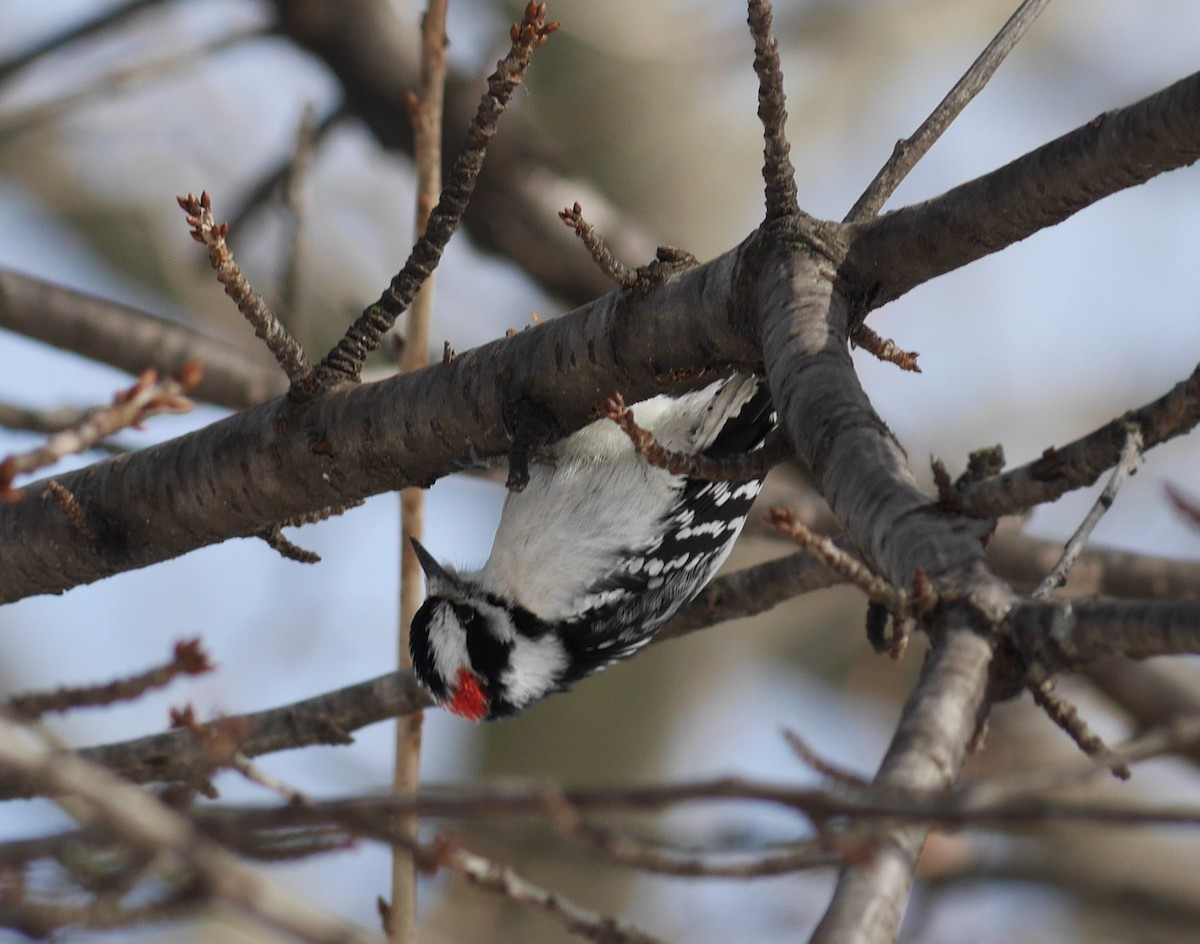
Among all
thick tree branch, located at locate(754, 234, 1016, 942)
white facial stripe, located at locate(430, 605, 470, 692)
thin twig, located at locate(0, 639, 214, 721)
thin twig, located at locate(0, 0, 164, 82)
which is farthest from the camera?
thin twig, located at locate(0, 0, 164, 82)

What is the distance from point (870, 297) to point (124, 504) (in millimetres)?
1709

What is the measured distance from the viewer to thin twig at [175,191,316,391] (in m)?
2.38

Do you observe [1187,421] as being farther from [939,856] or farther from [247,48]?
[247,48]

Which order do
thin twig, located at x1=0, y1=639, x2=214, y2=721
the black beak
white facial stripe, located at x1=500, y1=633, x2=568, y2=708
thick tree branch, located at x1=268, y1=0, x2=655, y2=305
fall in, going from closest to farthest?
1. thin twig, located at x1=0, y1=639, x2=214, y2=721
2. the black beak
3. white facial stripe, located at x1=500, y1=633, x2=568, y2=708
4. thick tree branch, located at x1=268, y1=0, x2=655, y2=305

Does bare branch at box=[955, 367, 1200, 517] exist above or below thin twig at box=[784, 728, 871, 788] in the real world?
above

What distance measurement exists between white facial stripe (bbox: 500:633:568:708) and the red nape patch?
0.31 ft

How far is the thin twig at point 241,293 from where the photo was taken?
2375 millimetres

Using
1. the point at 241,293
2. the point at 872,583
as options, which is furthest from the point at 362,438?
the point at 872,583

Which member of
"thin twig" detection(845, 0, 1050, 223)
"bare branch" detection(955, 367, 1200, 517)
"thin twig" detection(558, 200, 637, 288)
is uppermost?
"thin twig" detection(845, 0, 1050, 223)

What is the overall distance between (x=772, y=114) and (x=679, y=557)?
193 cm

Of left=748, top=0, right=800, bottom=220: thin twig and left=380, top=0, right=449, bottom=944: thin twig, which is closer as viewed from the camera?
left=748, top=0, right=800, bottom=220: thin twig

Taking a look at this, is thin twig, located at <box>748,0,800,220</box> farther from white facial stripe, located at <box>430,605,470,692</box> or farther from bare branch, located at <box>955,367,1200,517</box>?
white facial stripe, located at <box>430,605,470,692</box>

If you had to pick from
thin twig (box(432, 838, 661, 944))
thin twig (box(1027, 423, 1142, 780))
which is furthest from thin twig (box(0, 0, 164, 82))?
thin twig (box(1027, 423, 1142, 780))

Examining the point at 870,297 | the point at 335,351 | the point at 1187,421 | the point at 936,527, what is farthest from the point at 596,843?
the point at 335,351
